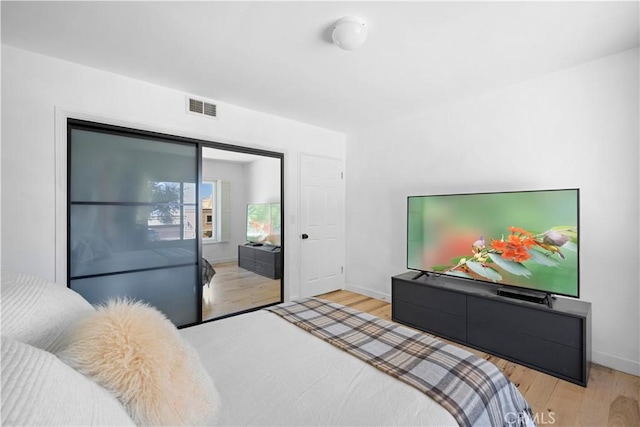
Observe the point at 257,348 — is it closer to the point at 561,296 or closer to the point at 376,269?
the point at 561,296

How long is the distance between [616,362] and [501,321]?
2.83 ft

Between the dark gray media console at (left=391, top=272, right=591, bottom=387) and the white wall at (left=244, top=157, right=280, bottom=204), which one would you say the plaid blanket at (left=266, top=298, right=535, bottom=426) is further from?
the white wall at (left=244, top=157, right=280, bottom=204)

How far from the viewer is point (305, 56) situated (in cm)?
227

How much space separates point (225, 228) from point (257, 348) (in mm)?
5220

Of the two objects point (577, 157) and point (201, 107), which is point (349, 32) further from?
point (577, 157)

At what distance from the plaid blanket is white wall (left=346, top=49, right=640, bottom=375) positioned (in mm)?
1689

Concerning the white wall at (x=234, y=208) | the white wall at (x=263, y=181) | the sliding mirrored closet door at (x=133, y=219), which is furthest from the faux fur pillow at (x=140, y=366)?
the white wall at (x=234, y=208)

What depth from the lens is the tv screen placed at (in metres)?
2.29

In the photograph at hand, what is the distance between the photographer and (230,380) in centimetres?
115

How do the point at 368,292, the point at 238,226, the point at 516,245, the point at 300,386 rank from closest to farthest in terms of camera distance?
1. the point at 300,386
2. the point at 516,245
3. the point at 368,292
4. the point at 238,226

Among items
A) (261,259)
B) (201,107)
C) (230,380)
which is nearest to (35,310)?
(230,380)

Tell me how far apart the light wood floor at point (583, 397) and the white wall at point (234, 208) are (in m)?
5.14

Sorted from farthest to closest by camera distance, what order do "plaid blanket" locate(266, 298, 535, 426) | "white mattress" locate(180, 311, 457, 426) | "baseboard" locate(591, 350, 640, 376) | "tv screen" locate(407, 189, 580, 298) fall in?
"tv screen" locate(407, 189, 580, 298), "baseboard" locate(591, 350, 640, 376), "plaid blanket" locate(266, 298, 535, 426), "white mattress" locate(180, 311, 457, 426)

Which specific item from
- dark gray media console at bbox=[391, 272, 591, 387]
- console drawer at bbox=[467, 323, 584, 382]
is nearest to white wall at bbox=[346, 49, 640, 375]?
dark gray media console at bbox=[391, 272, 591, 387]
